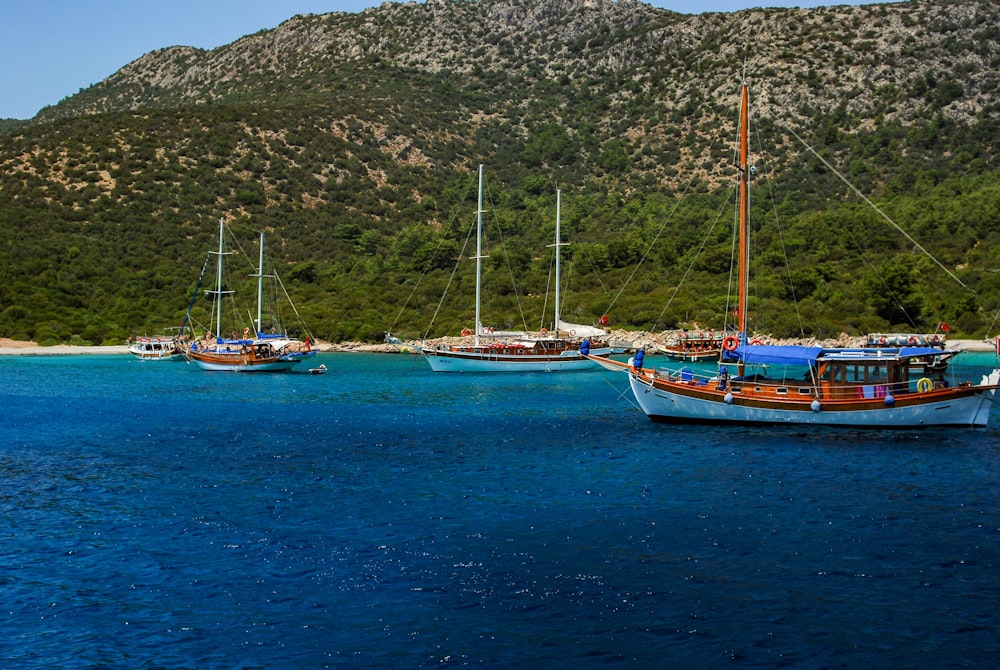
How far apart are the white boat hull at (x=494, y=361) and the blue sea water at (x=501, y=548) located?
2780 cm

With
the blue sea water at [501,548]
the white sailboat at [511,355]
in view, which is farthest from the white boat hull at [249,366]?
Answer: the blue sea water at [501,548]

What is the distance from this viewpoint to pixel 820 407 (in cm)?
3177

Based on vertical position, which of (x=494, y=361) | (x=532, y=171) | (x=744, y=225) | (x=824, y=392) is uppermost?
(x=532, y=171)

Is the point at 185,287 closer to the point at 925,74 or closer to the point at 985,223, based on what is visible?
the point at 985,223

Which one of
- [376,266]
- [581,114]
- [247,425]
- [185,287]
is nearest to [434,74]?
[581,114]

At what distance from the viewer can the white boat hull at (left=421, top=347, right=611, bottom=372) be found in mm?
62062

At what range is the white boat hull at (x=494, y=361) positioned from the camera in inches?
2443

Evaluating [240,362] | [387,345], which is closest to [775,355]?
[240,362]

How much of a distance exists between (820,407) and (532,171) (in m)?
105

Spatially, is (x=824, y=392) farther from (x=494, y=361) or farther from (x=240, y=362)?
(x=240, y=362)

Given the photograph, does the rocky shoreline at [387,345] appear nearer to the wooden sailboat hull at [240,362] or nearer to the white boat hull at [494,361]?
the white boat hull at [494,361]

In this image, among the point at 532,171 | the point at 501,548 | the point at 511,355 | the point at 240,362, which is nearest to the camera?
the point at 501,548

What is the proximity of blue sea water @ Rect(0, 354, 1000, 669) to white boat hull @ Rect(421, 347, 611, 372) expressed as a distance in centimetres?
2780

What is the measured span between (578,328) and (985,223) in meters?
43.1
